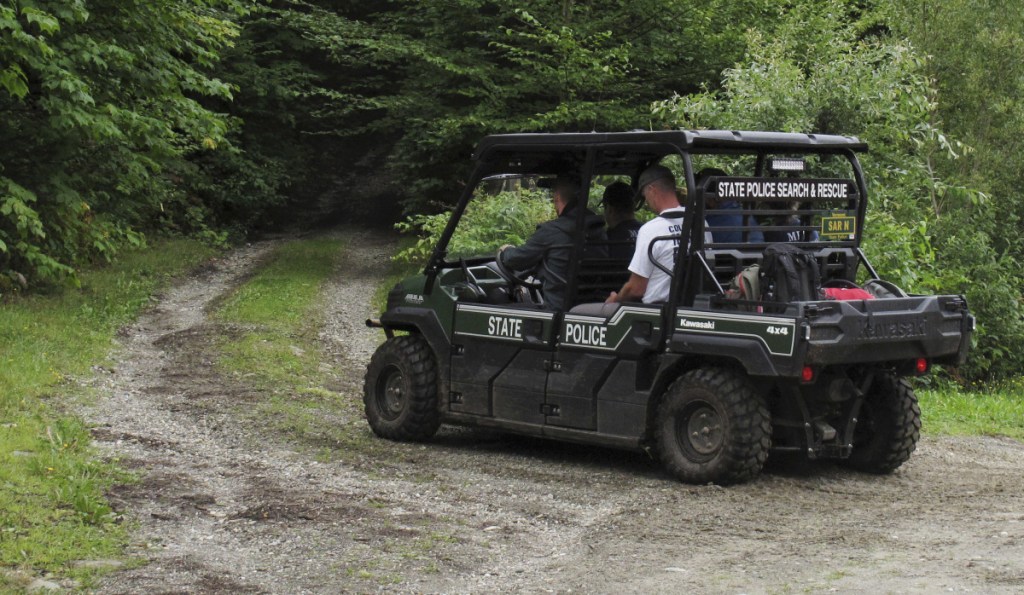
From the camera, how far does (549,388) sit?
27.4 feet

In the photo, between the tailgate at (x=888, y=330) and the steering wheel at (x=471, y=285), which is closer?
the tailgate at (x=888, y=330)

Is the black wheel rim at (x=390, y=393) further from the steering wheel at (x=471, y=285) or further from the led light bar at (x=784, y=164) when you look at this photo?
the led light bar at (x=784, y=164)

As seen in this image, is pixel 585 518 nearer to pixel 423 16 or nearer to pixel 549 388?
pixel 549 388

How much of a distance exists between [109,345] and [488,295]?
6526mm

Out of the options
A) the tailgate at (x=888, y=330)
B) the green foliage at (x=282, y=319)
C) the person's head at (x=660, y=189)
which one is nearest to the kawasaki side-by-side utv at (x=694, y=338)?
the tailgate at (x=888, y=330)

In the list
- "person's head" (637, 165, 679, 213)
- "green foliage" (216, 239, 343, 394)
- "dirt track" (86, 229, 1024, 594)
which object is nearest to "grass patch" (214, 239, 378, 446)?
"green foliage" (216, 239, 343, 394)

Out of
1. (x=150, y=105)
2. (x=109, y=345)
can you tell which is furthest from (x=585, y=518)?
(x=150, y=105)

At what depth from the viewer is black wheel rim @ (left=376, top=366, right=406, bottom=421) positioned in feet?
30.6

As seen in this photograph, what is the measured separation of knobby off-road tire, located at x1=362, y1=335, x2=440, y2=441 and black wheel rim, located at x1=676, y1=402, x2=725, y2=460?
2.15 metres

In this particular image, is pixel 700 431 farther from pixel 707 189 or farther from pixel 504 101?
pixel 504 101

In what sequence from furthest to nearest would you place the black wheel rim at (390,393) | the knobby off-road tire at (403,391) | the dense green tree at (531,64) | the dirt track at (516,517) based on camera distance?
the dense green tree at (531,64) → the black wheel rim at (390,393) → the knobby off-road tire at (403,391) → the dirt track at (516,517)

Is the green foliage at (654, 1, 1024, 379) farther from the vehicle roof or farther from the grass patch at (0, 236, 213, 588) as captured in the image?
the grass patch at (0, 236, 213, 588)

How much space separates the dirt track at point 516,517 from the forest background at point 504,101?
17.3 ft

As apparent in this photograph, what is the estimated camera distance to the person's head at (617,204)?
8844 millimetres
